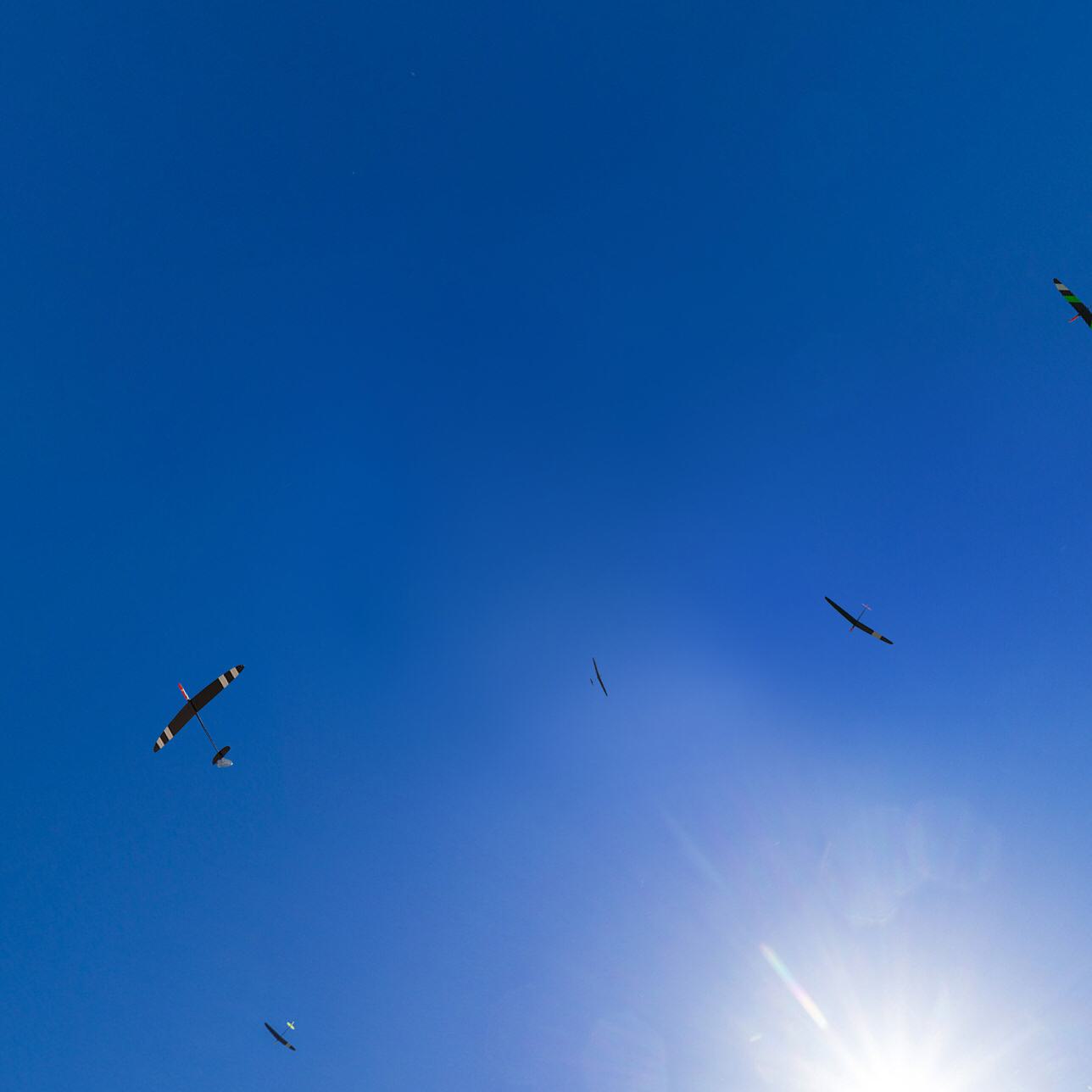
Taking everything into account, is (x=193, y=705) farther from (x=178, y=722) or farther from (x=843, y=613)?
(x=843, y=613)

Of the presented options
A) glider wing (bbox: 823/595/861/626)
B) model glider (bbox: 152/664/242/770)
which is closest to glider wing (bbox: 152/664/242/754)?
model glider (bbox: 152/664/242/770)

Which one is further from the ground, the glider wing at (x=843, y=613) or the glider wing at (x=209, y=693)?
the glider wing at (x=209, y=693)

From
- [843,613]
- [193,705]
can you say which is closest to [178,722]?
[193,705]

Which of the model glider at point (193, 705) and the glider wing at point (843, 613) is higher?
the model glider at point (193, 705)

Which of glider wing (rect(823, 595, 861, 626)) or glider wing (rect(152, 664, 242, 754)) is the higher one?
glider wing (rect(152, 664, 242, 754))

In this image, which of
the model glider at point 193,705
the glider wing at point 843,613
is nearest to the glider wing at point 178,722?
the model glider at point 193,705

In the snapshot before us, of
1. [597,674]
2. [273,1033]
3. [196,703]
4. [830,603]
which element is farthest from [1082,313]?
[273,1033]

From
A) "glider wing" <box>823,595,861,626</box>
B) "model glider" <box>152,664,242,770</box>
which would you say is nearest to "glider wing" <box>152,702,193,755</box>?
"model glider" <box>152,664,242,770</box>

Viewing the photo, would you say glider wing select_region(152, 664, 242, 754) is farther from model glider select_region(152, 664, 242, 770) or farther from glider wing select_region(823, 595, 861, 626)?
glider wing select_region(823, 595, 861, 626)

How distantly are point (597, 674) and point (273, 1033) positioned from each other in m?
31.8

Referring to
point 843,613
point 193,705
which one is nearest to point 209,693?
point 193,705

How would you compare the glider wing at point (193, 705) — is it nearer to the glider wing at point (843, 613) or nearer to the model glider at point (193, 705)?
the model glider at point (193, 705)

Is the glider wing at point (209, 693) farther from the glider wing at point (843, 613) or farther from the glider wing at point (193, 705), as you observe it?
the glider wing at point (843, 613)

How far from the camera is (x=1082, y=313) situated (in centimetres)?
2103
